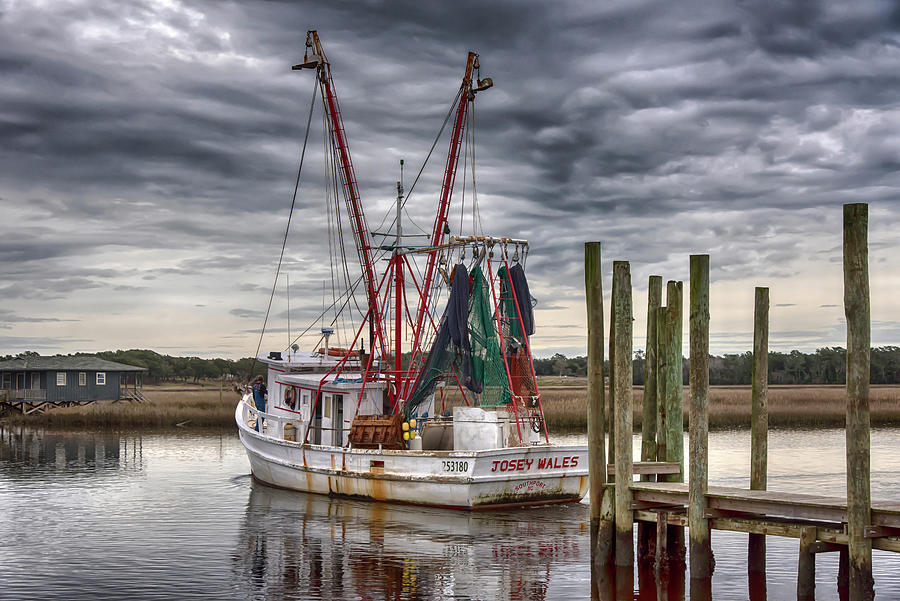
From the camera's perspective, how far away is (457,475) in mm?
23359

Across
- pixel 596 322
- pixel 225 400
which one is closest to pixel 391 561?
pixel 596 322

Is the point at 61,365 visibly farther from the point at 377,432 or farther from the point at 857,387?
the point at 857,387

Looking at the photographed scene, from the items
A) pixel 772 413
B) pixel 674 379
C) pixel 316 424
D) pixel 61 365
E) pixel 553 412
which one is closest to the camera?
pixel 674 379

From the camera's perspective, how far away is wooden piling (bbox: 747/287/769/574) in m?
16.1

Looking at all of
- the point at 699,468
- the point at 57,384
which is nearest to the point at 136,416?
the point at 57,384

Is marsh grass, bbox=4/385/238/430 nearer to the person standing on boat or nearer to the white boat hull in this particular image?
the person standing on boat

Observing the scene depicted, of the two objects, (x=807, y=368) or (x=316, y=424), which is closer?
(x=316, y=424)

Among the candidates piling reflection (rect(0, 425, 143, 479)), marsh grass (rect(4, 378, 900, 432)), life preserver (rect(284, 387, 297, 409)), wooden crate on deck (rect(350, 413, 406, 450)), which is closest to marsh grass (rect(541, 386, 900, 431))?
marsh grass (rect(4, 378, 900, 432))

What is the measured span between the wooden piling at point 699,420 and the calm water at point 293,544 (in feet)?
4.74

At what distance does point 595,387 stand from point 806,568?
14.4 ft

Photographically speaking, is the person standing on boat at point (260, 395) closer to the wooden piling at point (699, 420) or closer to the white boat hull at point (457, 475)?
the white boat hull at point (457, 475)

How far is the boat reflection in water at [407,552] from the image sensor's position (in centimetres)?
1669

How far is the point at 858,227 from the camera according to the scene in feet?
41.5

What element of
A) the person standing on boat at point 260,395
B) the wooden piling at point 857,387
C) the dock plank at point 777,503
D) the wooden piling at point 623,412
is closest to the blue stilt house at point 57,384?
the person standing on boat at point 260,395
